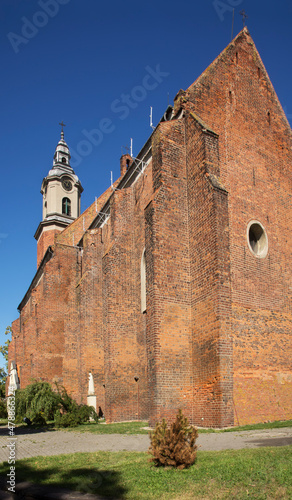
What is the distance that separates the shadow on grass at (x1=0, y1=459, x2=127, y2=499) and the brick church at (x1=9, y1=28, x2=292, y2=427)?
6.28 metres

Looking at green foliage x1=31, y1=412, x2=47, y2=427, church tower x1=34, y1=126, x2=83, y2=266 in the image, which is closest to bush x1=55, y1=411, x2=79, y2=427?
green foliage x1=31, y1=412, x2=47, y2=427

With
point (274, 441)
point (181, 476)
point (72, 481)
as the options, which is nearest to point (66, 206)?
point (274, 441)

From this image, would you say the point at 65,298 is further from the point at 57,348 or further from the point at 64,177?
the point at 64,177

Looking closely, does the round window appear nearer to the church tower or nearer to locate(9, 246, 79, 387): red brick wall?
locate(9, 246, 79, 387): red brick wall

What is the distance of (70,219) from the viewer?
42.3m

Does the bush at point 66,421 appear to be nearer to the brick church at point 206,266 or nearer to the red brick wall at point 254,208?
the brick church at point 206,266

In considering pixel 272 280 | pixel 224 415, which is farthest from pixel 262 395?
pixel 272 280

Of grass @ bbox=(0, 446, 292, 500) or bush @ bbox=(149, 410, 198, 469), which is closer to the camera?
grass @ bbox=(0, 446, 292, 500)

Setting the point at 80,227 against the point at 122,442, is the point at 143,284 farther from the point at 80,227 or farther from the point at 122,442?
the point at 80,227

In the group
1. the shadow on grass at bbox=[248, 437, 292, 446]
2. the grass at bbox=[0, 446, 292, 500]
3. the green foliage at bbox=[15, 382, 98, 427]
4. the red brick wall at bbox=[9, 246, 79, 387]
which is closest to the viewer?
the grass at bbox=[0, 446, 292, 500]

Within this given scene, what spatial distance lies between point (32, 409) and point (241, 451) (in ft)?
36.3

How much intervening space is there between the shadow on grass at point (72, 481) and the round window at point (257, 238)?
1070 cm

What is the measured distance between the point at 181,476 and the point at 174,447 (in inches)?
22.7

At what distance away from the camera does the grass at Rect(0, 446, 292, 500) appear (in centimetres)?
496
